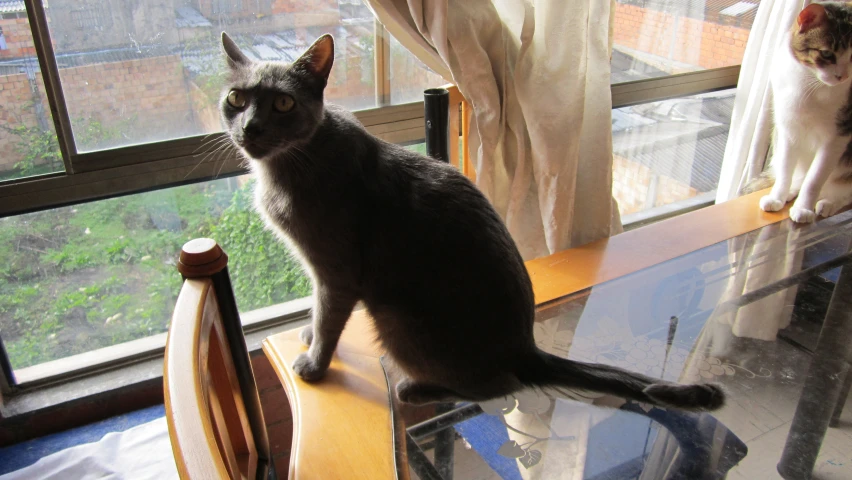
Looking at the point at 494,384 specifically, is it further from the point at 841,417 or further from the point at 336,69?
the point at 336,69

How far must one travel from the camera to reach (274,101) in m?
0.87

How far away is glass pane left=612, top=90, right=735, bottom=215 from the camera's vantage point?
82.0 inches

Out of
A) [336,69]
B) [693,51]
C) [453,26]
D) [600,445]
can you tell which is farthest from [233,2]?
[693,51]

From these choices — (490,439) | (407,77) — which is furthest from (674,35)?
(490,439)

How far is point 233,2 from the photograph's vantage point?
54.1 inches

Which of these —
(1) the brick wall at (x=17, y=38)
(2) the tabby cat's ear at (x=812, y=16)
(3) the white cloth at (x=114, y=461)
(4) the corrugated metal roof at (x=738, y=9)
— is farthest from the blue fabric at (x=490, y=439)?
(4) the corrugated metal roof at (x=738, y=9)

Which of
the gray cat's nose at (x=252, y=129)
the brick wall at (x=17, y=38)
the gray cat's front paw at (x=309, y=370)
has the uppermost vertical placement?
the brick wall at (x=17, y=38)

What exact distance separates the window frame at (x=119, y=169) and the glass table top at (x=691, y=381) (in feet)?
2.54

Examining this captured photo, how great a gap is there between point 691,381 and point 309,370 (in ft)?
2.00

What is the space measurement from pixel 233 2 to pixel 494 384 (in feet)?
3.53

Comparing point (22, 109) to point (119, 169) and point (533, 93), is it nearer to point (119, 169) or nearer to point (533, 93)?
point (119, 169)

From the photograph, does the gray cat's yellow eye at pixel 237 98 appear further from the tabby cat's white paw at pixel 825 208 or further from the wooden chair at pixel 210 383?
the tabby cat's white paw at pixel 825 208

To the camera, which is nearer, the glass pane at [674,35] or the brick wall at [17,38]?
the brick wall at [17,38]

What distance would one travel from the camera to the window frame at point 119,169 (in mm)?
1267
